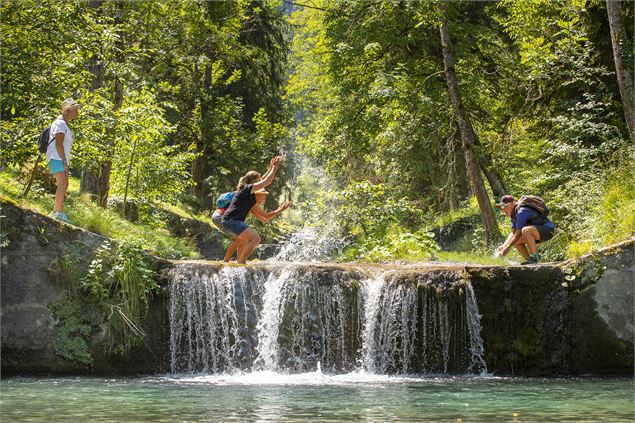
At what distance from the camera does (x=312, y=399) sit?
32.7ft

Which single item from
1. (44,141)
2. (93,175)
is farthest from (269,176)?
(93,175)

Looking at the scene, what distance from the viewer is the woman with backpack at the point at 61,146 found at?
13.1m

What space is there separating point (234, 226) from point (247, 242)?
385 millimetres

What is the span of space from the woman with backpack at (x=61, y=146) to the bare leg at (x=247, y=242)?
2728 millimetres

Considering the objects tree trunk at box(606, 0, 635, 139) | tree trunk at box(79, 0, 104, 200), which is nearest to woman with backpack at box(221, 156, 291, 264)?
tree trunk at box(606, 0, 635, 139)

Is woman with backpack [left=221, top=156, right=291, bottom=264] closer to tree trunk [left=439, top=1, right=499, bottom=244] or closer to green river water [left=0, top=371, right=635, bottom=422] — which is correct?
green river water [left=0, top=371, right=635, bottom=422]

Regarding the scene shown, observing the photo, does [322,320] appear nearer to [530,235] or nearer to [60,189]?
[530,235]

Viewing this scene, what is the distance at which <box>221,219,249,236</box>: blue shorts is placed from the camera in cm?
1405

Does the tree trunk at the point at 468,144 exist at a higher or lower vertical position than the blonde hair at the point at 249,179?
higher

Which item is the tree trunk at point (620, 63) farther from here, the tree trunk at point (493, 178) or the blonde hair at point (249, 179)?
the blonde hair at point (249, 179)

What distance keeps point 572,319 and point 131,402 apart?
7.51m

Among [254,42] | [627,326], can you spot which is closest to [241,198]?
[627,326]

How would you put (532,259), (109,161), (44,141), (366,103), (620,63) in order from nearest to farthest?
(44,141), (532,259), (620,63), (109,161), (366,103)

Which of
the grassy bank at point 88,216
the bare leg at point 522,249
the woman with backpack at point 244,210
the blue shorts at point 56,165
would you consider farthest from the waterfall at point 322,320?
the blue shorts at point 56,165
